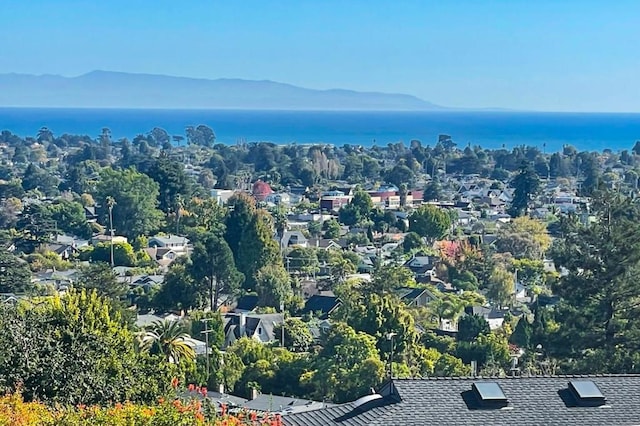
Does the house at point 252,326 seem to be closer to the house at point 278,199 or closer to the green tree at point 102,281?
the green tree at point 102,281

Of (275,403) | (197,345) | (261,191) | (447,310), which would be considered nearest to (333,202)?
(261,191)

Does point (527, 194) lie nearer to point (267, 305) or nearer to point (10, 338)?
point (267, 305)

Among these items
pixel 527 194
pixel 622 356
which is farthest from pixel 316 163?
pixel 622 356

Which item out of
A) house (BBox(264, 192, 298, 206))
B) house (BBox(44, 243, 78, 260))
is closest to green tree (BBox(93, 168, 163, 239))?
house (BBox(44, 243, 78, 260))

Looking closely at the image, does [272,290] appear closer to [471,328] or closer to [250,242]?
[250,242]

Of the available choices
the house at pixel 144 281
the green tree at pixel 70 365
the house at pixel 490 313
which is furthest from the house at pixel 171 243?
the green tree at pixel 70 365

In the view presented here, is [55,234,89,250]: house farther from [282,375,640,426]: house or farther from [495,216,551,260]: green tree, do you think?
[282,375,640,426]: house
